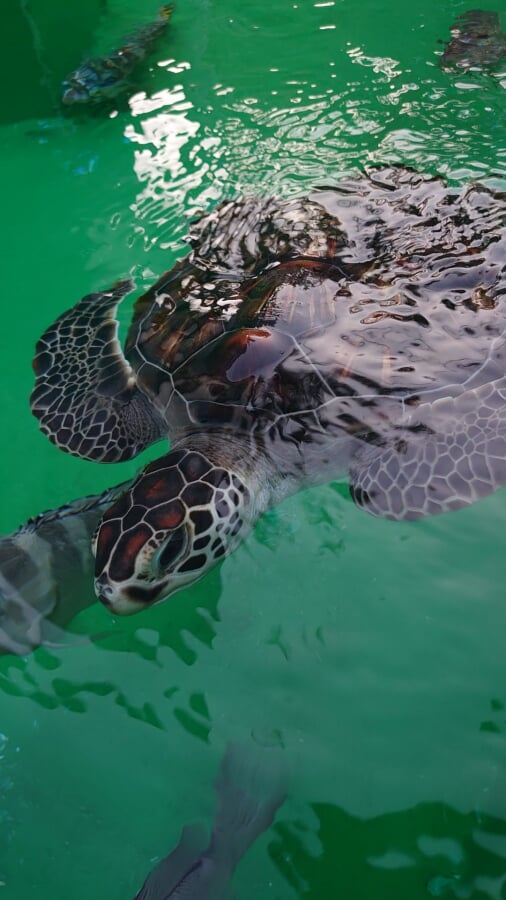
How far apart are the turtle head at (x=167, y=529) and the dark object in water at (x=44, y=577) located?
297mm

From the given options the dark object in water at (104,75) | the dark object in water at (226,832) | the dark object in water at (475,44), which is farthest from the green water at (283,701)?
the dark object in water at (475,44)

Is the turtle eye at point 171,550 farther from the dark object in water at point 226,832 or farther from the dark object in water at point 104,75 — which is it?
the dark object in water at point 104,75

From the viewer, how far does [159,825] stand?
84.5 inches

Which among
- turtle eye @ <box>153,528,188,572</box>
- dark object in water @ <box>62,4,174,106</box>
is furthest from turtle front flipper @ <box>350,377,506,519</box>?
dark object in water @ <box>62,4,174,106</box>

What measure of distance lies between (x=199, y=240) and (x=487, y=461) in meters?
1.88

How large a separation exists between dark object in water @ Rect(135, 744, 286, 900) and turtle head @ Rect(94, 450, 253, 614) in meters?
0.61

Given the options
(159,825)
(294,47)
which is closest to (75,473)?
(159,825)

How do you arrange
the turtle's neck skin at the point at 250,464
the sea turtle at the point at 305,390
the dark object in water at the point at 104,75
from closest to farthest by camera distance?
the sea turtle at the point at 305,390, the turtle's neck skin at the point at 250,464, the dark object in water at the point at 104,75

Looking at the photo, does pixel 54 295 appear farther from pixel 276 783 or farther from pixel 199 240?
pixel 276 783

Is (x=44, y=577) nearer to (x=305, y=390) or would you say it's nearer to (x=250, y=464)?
(x=250, y=464)

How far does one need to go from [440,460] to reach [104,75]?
4585mm

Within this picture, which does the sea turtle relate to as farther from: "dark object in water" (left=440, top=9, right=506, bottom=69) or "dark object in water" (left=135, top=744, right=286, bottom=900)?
"dark object in water" (left=440, top=9, right=506, bottom=69)

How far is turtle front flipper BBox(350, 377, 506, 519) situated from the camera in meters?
2.30

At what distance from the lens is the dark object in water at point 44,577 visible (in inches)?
90.2
